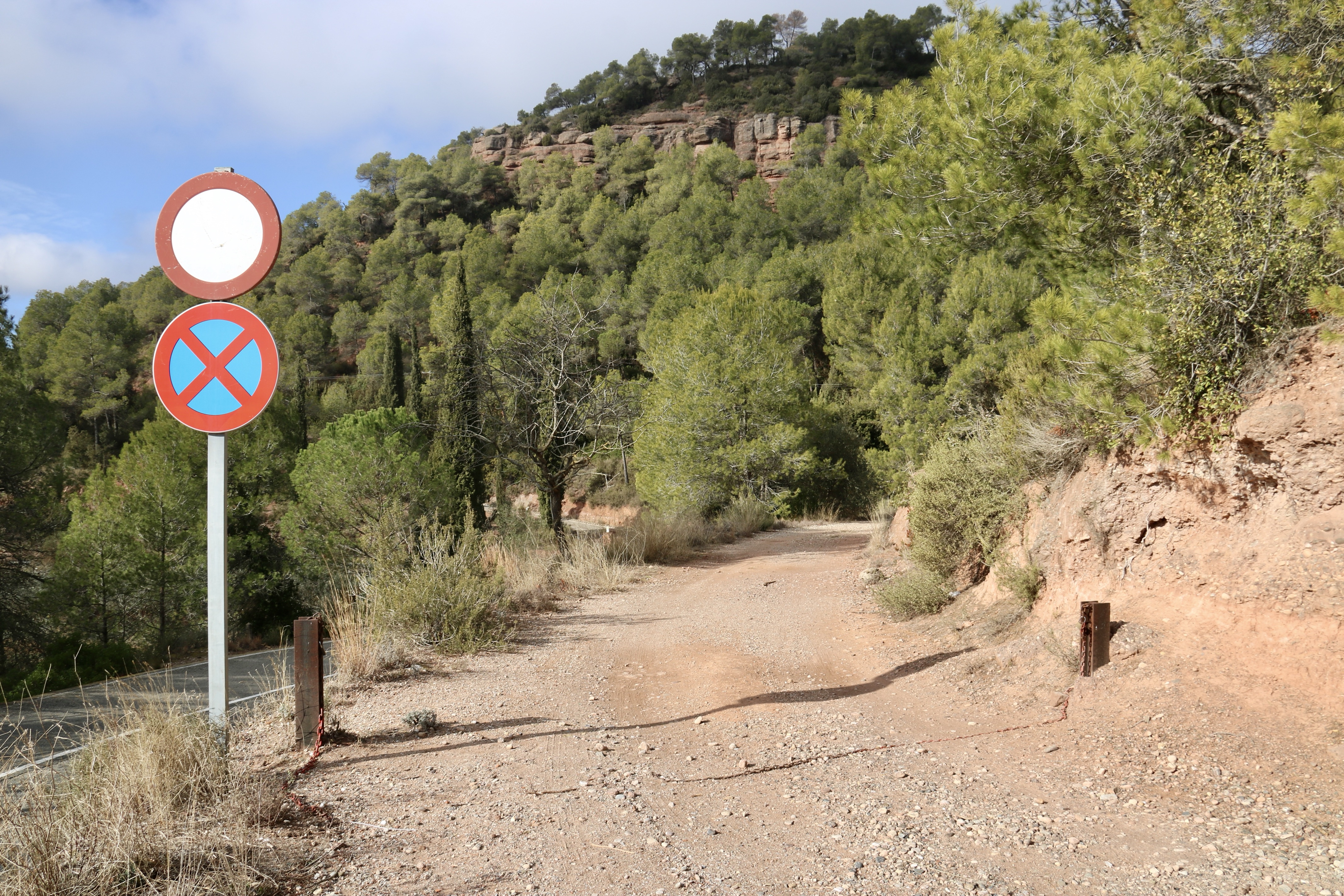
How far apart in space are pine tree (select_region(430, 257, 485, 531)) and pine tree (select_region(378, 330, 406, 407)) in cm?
1857

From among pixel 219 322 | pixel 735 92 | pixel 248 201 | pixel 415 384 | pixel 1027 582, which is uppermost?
pixel 735 92

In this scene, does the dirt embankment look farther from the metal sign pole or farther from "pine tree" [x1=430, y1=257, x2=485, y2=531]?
"pine tree" [x1=430, y1=257, x2=485, y2=531]

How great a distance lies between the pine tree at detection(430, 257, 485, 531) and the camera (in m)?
15.0

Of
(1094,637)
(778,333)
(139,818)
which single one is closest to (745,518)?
(778,333)

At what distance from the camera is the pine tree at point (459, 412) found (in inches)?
590

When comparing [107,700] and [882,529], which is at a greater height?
[107,700]

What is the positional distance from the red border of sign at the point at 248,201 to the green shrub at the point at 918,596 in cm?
555

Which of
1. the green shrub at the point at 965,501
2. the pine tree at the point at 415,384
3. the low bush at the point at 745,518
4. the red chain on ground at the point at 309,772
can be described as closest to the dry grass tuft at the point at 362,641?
the red chain on ground at the point at 309,772

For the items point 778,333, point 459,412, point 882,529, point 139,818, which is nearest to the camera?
point 139,818

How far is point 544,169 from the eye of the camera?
82.5 m

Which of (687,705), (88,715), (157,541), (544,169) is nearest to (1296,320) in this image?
(687,705)

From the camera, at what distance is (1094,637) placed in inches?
169

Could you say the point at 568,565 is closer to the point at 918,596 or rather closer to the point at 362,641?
the point at 362,641

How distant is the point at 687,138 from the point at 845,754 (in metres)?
91.3
